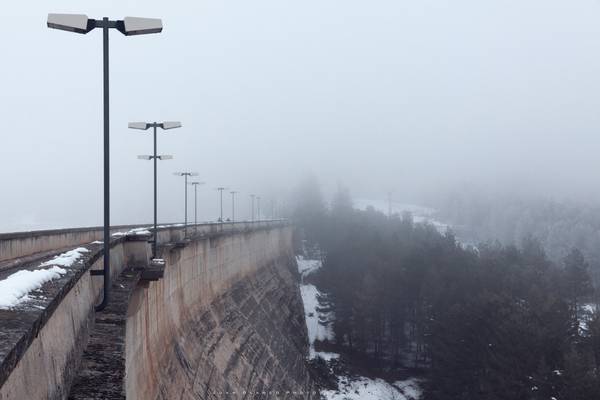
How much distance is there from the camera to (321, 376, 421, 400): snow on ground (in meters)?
36.8

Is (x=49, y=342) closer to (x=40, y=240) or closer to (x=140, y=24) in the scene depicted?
(x=140, y=24)

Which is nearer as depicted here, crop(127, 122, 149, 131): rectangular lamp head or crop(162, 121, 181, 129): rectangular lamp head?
crop(127, 122, 149, 131): rectangular lamp head

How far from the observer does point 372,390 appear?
1521 inches

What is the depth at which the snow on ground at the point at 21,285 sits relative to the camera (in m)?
5.00

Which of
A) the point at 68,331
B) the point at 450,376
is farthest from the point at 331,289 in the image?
the point at 68,331

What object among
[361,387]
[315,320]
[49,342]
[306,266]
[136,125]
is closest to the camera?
[49,342]

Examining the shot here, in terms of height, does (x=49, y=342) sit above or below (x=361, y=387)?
above

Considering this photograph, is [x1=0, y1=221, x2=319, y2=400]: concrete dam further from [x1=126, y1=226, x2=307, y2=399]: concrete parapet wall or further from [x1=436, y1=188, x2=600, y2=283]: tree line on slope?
[x1=436, y1=188, x2=600, y2=283]: tree line on slope

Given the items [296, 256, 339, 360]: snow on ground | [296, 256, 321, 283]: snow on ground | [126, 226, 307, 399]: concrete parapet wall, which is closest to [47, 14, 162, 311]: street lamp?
[126, 226, 307, 399]: concrete parapet wall

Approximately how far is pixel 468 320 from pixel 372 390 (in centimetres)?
852

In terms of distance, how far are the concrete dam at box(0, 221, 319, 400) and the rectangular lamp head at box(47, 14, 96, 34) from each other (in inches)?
142

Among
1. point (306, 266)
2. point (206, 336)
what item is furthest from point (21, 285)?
point (306, 266)

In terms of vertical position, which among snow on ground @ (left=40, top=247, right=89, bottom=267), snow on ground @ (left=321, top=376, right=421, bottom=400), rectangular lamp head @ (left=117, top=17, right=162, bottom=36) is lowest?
snow on ground @ (left=321, top=376, right=421, bottom=400)

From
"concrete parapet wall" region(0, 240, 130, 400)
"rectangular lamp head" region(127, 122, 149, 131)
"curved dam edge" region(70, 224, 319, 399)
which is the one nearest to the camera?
"concrete parapet wall" region(0, 240, 130, 400)
